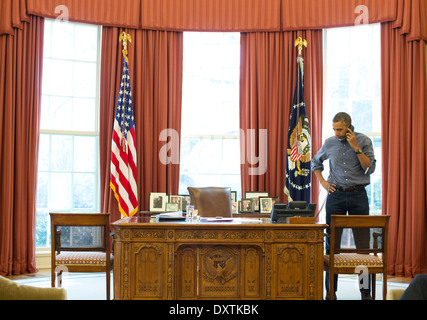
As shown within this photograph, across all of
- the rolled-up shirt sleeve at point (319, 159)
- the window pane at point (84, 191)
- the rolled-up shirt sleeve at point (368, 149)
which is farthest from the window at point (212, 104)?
the rolled-up shirt sleeve at point (368, 149)

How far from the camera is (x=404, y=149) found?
5789 mm

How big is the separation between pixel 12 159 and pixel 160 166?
5.76 ft

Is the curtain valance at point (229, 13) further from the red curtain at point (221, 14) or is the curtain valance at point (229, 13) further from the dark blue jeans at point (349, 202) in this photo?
the dark blue jeans at point (349, 202)

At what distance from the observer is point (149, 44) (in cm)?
615

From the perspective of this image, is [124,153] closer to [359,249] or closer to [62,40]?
[62,40]

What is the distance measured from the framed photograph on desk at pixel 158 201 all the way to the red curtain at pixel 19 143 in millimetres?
1403

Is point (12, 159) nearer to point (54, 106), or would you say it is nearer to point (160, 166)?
point (54, 106)

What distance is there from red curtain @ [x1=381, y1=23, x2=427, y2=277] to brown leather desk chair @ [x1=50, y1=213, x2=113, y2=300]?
11.6ft

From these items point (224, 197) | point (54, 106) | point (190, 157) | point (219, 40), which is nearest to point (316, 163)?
point (224, 197)

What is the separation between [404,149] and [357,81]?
1093 millimetres

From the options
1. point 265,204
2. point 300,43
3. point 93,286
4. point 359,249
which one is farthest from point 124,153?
point 359,249

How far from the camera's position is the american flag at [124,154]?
5746mm

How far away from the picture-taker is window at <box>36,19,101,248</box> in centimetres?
613

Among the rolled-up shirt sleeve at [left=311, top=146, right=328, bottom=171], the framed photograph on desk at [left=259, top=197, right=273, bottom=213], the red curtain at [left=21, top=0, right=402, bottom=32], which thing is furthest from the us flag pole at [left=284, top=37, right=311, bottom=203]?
the rolled-up shirt sleeve at [left=311, top=146, right=328, bottom=171]
